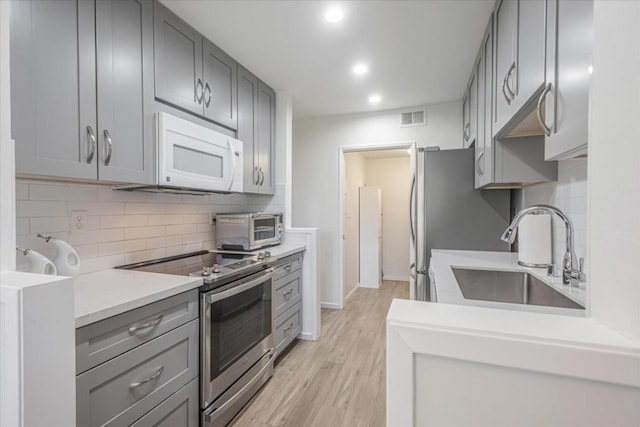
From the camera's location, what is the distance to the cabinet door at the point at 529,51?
1034 mm

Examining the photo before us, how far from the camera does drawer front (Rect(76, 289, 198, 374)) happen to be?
1104 mm

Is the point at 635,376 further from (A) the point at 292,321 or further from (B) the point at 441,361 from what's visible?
(A) the point at 292,321

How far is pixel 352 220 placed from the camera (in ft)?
15.2

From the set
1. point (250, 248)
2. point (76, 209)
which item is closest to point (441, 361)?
point (76, 209)

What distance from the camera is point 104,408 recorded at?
3.85ft

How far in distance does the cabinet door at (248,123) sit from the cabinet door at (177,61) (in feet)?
1.59

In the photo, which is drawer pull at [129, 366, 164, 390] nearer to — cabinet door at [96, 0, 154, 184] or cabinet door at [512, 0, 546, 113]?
cabinet door at [96, 0, 154, 184]

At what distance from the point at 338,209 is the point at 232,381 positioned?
2.39 m

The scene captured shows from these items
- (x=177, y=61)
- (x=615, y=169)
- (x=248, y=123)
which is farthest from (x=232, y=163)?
(x=615, y=169)

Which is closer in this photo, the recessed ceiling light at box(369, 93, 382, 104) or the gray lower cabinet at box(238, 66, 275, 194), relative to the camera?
the gray lower cabinet at box(238, 66, 275, 194)

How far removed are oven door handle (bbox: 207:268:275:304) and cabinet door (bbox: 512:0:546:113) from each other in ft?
5.42

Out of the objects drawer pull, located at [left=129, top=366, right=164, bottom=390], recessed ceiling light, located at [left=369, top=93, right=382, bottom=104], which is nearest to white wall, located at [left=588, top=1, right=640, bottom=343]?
drawer pull, located at [left=129, top=366, right=164, bottom=390]

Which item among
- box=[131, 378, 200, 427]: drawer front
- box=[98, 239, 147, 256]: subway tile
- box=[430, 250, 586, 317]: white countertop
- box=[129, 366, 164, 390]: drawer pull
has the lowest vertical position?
box=[131, 378, 200, 427]: drawer front

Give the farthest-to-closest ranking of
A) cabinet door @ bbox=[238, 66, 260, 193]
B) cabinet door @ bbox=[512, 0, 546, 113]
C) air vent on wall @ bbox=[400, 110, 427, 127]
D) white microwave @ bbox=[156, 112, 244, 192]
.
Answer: air vent on wall @ bbox=[400, 110, 427, 127] < cabinet door @ bbox=[238, 66, 260, 193] < white microwave @ bbox=[156, 112, 244, 192] < cabinet door @ bbox=[512, 0, 546, 113]
